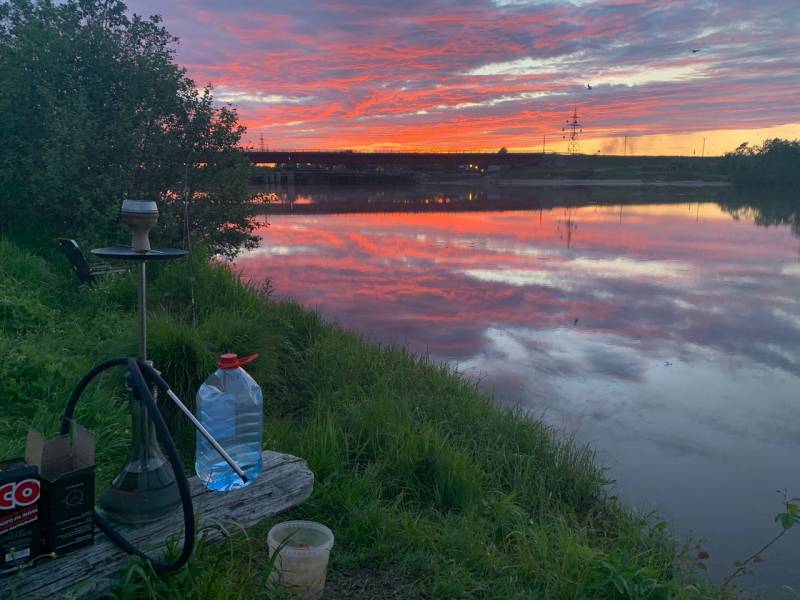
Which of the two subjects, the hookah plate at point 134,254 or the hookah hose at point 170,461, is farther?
the hookah plate at point 134,254

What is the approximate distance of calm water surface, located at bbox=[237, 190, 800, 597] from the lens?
614cm

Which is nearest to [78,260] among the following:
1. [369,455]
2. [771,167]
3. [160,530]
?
[369,455]

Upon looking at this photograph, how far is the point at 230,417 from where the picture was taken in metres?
4.13

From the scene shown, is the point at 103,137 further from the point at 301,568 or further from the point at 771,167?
the point at 771,167

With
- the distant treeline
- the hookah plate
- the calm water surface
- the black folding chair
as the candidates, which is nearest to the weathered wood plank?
the hookah plate

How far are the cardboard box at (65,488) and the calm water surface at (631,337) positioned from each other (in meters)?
4.45

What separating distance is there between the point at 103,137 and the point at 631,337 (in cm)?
1035

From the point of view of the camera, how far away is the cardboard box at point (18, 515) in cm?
236

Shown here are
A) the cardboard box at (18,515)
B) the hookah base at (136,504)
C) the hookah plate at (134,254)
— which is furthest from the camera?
the hookah base at (136,504)

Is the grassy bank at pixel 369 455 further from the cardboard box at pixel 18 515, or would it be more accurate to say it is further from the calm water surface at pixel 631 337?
the calm water surface at pixel 631 337

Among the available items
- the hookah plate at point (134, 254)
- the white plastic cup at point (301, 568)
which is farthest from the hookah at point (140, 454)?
the white plastic cup at point (301, 568)

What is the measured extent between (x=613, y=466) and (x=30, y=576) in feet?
17.8

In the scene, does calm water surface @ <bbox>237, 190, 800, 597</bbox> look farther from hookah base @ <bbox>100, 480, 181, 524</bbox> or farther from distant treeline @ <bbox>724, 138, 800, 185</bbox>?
distant treeline @ <bbox>724, 138, 800, 185</bbox>

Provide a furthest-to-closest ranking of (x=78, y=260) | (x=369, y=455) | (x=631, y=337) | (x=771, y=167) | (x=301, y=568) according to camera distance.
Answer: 1. (x=771, y=167)
2. (x=631, y=337)
3. (x=78, y=260)
4. (x=369, y=455)
5. (x=301, y=568)
